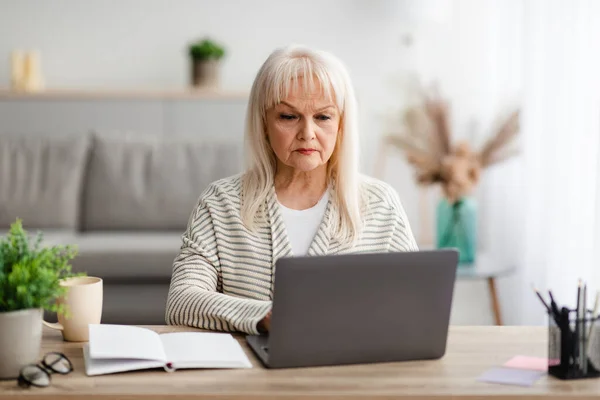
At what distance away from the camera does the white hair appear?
69.4 inches

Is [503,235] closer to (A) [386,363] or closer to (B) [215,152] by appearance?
(B) [215,152]

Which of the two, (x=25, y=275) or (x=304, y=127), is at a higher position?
(x=304, y=127)

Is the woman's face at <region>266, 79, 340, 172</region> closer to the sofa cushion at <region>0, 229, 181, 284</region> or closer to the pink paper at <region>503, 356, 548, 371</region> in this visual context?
the pink paper at <region>503, 356, 548, 371</region>

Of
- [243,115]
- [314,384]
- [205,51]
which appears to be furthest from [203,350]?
[205,51]

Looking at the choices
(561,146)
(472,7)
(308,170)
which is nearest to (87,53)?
(472,7)

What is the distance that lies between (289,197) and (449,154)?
6.76 feet

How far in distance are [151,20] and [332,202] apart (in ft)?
11.3

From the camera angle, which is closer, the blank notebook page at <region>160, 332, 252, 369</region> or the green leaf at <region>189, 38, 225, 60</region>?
the blank notebook page at <region>160, 332, 252, 369</region>

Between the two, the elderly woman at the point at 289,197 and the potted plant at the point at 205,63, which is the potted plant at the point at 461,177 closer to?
the potted plant at the point at 205,63

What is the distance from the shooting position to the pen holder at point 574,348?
1.29m

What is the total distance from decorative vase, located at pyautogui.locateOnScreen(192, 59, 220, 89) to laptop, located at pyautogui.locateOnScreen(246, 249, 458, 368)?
11.5 ft

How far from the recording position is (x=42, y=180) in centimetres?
399

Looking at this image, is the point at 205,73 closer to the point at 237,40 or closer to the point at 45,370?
the point at 237,40

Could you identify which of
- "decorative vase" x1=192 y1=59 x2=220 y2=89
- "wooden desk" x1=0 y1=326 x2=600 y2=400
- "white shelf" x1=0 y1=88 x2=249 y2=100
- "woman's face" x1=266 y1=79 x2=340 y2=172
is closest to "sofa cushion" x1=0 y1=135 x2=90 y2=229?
"white shelf" x1=0 y1=88 x2=249 y2=100
